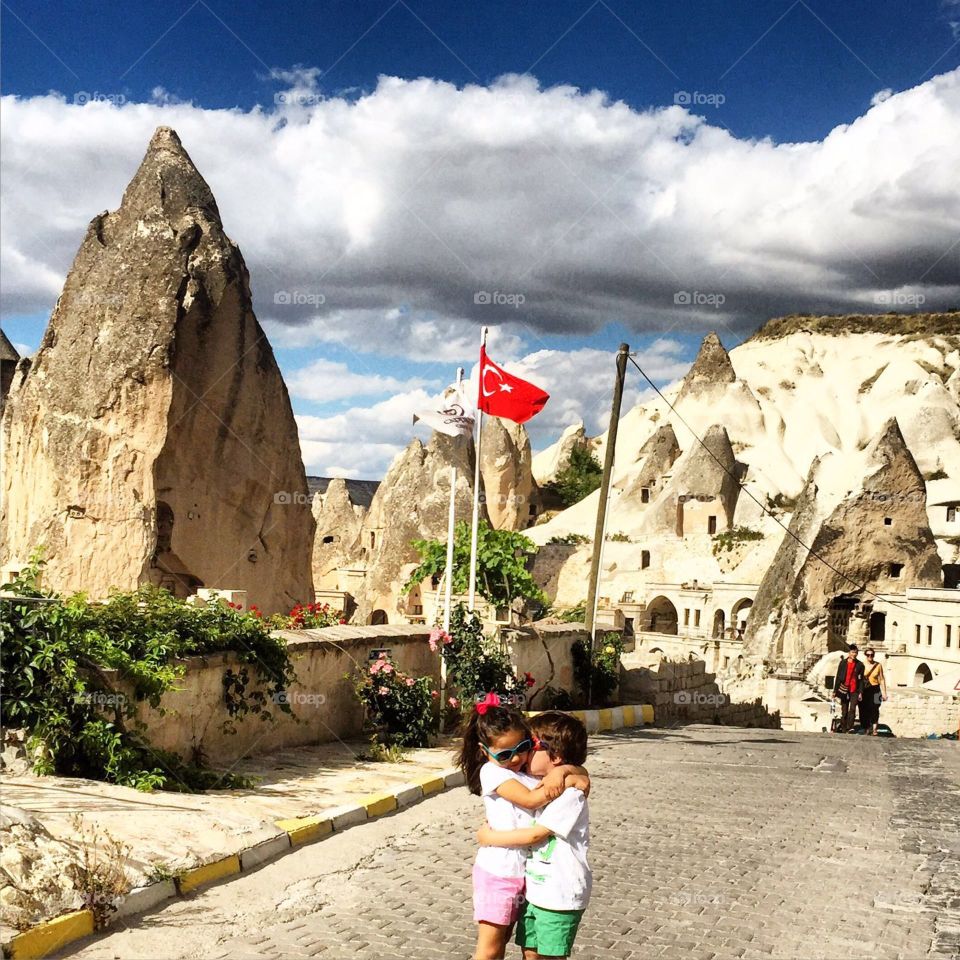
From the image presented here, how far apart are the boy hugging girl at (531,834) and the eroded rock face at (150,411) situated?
1727 centimetres

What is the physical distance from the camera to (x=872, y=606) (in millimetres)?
46719

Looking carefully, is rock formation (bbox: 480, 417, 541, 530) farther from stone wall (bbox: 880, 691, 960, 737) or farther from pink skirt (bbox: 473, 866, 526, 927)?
pink skirt (bbox: 473, 866, 526, 927)

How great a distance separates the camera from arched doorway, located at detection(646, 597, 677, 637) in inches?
2311

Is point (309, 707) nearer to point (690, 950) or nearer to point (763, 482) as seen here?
point (690, 950)

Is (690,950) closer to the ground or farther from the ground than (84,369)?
closer to the ground

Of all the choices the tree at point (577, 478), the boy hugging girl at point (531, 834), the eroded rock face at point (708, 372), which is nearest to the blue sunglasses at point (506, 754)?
the boy hugging girl at point (531, 834)

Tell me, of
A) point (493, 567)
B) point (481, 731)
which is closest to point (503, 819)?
point (481, 731)

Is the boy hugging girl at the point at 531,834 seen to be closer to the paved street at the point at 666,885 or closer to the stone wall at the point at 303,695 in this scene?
the paved street at the point at 666,885

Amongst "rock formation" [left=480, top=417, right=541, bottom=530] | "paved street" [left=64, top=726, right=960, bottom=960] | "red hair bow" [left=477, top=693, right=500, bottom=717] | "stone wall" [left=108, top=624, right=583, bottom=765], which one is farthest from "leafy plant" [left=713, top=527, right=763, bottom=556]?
"red hair bow" [left=477, top=693, right=500, bottom=717]

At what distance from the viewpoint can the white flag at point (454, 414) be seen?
14703 mm

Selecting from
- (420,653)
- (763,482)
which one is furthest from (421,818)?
(763,482)

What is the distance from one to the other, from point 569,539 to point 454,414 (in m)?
54.0

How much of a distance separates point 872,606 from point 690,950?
141 feet

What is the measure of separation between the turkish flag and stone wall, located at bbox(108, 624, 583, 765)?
109 inches
